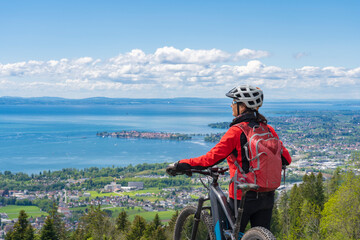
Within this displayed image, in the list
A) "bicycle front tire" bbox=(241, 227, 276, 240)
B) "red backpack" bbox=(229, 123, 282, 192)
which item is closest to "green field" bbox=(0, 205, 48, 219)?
"bicycle front tire" bbox=(241, 227, 276, 240)

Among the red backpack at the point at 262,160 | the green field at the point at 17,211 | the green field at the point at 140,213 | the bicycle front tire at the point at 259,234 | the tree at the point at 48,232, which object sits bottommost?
the green field at the point at 17,211

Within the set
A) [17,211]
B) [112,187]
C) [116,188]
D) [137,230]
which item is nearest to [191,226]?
[137,230]

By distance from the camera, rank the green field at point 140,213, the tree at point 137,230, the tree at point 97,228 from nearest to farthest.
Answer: the tree at point 137,230 → the tree at point 97,228 → the green field at point 140,213

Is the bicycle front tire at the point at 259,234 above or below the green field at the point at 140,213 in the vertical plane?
above

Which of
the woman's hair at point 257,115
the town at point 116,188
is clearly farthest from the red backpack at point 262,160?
the town at point 116,188

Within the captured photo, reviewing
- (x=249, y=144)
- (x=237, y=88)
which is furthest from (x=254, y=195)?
(x=237, y=88)

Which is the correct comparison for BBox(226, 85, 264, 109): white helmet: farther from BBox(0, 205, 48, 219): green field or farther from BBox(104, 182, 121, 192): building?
BBox(104, 182, 121, 192): building

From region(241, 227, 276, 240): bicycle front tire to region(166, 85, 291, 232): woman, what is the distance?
0.89ft

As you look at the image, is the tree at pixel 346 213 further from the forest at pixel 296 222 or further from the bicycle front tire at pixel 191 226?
the bicycle front tire at pixel 191 226

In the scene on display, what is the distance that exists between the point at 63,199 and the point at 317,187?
155ft

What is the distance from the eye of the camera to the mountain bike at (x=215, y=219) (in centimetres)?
346

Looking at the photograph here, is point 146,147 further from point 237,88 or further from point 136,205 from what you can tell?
point 237,88

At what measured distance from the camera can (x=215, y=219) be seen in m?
4.10

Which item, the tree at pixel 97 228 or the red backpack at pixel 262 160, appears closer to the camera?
the red backpack at pixel 262 160
